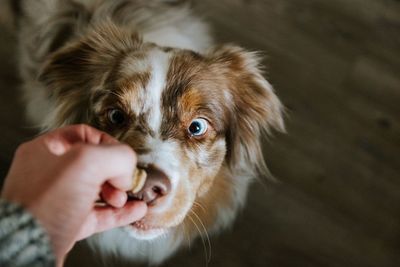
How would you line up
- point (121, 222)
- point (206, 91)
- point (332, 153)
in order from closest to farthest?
point (121, 222), point (206, 91), point (332, 153)

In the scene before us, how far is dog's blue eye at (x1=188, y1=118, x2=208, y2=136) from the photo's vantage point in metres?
1.33

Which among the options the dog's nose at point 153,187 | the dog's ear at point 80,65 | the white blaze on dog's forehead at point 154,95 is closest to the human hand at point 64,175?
the dog's nose at point 153,187

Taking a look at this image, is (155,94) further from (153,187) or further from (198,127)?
(153,187)

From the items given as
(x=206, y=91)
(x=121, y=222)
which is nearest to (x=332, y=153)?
(x=206, y=91)

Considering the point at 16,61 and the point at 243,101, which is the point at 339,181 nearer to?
the point at 243,101

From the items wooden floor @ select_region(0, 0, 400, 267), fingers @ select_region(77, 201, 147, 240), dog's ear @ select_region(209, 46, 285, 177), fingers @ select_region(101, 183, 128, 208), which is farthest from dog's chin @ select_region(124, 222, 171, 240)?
wooden floor @ select_region(0, 0, 400, 267)

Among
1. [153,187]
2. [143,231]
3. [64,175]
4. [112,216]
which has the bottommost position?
[143,231]

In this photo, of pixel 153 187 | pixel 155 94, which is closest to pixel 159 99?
pixel 155 94

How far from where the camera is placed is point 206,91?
137 centimetres

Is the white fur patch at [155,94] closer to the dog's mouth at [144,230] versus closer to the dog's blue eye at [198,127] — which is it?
the dog's blue eye at [198,127]

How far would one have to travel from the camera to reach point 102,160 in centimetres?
90

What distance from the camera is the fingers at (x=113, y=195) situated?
3.43ft

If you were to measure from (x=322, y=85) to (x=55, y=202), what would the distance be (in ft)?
4.93

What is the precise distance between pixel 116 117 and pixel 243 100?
0.40 m
